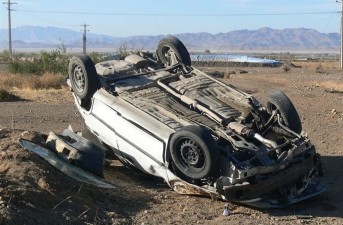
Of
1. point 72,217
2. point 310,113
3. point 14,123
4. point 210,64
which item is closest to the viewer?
point 72,217

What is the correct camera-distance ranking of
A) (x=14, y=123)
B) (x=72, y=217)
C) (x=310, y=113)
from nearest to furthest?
(x=72, y=217), (x=14, y=123), (x=310, y=113)

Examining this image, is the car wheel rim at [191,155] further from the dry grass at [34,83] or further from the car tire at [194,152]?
the dry grass at [34,83]

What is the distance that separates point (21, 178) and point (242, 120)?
2897 millimetres

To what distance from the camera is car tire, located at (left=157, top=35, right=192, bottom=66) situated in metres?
9.27

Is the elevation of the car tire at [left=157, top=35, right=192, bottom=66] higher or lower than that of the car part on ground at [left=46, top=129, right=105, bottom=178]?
higher

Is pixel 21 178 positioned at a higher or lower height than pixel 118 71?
lower

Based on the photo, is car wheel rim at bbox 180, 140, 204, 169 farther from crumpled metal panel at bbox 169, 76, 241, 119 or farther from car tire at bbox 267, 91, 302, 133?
car tire at bbox 267, 91, 302, 133

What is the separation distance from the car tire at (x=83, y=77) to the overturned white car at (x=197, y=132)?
1cm

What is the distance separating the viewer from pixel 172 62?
370 inches

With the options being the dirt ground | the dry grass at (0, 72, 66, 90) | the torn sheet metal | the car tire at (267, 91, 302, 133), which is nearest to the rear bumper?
the dirt ground

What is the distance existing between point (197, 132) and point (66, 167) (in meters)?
1.77

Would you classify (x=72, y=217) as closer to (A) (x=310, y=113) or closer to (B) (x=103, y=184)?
(B) (x=103, y=184)

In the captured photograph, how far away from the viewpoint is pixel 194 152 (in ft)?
21.4

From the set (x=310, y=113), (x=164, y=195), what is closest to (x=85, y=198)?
(x=164, y=195)
